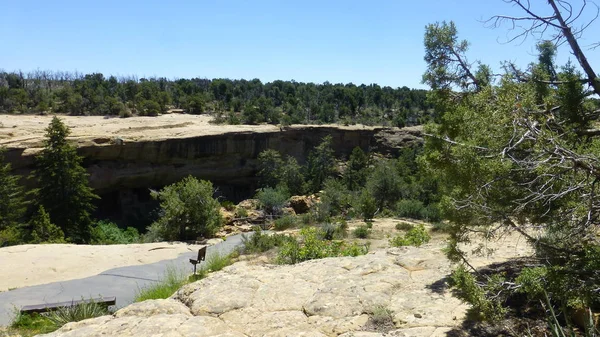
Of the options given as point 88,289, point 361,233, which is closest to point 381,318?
point 88,289

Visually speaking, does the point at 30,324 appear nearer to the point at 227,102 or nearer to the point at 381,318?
the point at 381,318

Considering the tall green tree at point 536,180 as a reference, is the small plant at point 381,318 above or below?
below

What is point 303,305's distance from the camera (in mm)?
5125

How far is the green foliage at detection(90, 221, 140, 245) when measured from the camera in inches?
995

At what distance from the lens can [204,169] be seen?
123ft

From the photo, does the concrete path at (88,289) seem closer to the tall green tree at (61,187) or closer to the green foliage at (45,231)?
the green foliage at (45,231)

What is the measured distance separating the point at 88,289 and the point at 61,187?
17921 millimetres

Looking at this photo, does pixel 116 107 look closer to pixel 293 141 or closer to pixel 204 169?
pixel 204 169

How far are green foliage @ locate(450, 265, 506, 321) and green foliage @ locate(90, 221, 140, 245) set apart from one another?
22.5 metres

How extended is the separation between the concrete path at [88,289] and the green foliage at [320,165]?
29.6 metres

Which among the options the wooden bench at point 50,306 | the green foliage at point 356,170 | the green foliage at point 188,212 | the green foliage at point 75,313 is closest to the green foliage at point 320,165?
the green foliage at point 356,170

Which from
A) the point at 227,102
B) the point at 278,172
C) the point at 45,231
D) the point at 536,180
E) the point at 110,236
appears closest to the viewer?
the point at 536,180

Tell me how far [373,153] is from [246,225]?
23655mm

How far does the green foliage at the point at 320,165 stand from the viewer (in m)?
40.6
